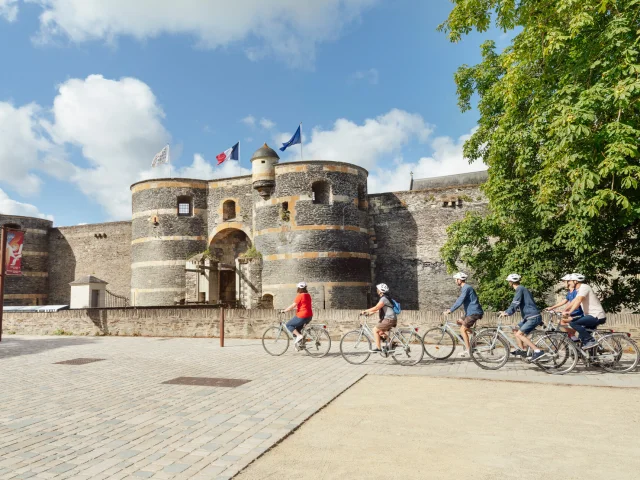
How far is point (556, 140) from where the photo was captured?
1011cm

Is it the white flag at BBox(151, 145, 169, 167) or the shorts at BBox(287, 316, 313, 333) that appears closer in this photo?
the shorts at BBox(287, 316, 313, 333)

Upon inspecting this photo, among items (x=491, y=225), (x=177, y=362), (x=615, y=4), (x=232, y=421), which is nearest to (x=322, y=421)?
(x=232, y=421)

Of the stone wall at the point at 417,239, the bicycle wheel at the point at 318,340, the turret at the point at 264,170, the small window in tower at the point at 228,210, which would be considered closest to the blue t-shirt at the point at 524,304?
the bicycle wheel at the point at 318,340

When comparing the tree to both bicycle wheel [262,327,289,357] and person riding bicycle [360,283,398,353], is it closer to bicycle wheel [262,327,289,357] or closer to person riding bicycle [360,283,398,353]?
person riding bicycle [360,283,398,353]

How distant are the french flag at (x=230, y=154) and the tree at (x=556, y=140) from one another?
47.3 feet

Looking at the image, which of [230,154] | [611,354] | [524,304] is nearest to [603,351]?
[611,354]

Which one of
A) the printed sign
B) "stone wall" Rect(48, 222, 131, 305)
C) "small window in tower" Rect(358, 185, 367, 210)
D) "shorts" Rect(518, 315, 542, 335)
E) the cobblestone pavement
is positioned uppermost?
"small window in tower" Rect(358, 185, 367, 210)

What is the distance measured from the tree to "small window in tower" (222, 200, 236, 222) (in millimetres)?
15607

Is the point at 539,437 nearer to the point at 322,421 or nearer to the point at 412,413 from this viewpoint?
the point at 412,413

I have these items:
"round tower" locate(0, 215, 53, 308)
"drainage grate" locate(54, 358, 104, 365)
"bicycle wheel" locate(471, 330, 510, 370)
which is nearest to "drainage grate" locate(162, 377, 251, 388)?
"drainage grate" locate(54, 358, 104, 365)

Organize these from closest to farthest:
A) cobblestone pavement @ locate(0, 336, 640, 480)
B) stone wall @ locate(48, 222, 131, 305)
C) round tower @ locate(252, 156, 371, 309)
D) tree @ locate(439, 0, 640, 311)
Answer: cobblestone pavement @ locate(0, 336, 640, 480), tree @ locate(439, 0, 640, 311), round tower @ locate(252, 156, 371, 309), stone wall @ locate(48, 222, 131, 305)

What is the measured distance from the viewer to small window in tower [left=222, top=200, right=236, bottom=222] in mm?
28362

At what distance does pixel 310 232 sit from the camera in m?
23.7

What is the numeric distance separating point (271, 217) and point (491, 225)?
42.2 feet
